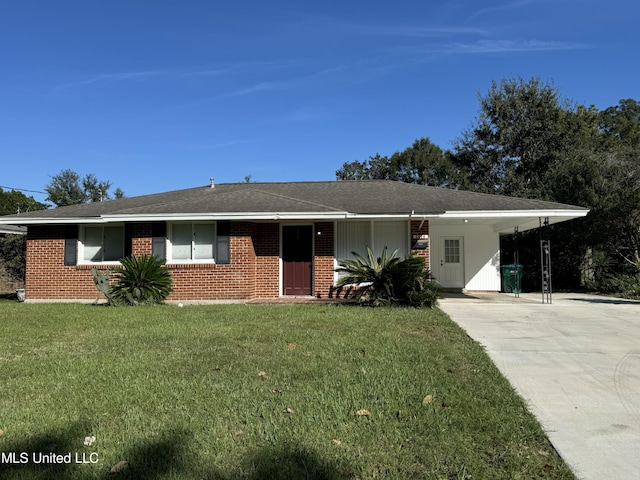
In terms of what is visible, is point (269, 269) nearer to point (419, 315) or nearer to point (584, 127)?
point (419, 315)

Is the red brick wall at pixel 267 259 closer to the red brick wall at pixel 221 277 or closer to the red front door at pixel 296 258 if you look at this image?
A: the red front door at pixel 296 258

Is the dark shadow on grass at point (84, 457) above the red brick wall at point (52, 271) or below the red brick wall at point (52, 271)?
below

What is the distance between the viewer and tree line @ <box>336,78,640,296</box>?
669 inches

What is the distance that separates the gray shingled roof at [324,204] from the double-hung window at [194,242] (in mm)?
573

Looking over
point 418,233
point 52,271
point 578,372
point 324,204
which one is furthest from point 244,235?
point 578,372

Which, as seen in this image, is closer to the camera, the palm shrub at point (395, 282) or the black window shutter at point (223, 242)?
the palm shrub at point (395, 282)

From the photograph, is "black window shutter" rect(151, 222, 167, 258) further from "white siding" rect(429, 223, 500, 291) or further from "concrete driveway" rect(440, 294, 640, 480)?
"white siding" rect(429, 223, 500, 291)

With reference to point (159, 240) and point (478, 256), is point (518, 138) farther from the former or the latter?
point (159, 240)

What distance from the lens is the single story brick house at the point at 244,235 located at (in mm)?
12406

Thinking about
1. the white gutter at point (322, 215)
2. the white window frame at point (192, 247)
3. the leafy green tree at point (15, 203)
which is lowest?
the white window frame at point (192, 247)

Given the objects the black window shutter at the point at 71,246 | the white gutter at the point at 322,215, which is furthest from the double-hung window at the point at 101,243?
the white gutter at the point at 322,215

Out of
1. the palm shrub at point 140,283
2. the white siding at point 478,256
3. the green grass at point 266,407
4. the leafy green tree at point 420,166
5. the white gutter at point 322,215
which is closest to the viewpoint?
the green grass at point 266,407

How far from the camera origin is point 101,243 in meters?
13.7

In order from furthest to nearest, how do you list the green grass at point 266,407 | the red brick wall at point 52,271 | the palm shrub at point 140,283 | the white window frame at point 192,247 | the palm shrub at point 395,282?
1. the red brick wall at point 52,271
2. the white window frame at point 192,247
3. the palm shrub at point 140,283
4. the palm shrub at point 395,282
5. the green grass at point 266,407
